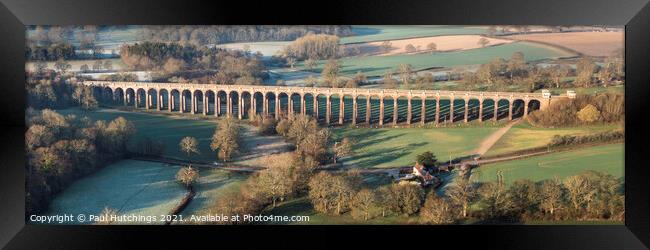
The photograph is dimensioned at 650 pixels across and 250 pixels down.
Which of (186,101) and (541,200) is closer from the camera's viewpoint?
(541,200)

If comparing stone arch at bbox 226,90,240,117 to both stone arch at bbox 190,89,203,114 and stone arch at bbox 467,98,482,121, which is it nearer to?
stone arch at bbox 190,89,203,114

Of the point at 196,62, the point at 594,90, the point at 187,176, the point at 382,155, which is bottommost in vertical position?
the point at 187,176

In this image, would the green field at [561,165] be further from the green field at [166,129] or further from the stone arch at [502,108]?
the green field at [166,129]

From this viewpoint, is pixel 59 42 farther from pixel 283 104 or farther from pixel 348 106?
pixel 348 106

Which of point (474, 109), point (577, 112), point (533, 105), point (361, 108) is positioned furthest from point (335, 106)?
point (577, 112)

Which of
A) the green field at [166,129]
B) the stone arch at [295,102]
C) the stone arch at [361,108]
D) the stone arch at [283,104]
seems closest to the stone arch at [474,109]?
the stone arch at [361,108]

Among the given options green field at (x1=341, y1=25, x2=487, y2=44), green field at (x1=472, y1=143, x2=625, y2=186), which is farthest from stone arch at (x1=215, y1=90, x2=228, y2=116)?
green field at (x1=472, y1=143, x2=625, y2=186)
